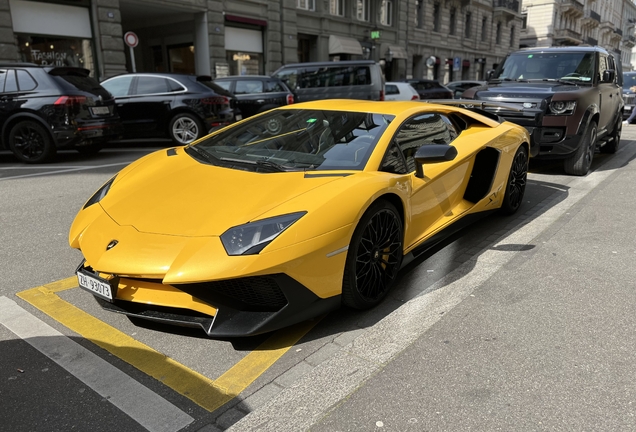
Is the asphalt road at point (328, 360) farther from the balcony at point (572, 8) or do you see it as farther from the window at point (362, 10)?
the balcony at point (572, 8)

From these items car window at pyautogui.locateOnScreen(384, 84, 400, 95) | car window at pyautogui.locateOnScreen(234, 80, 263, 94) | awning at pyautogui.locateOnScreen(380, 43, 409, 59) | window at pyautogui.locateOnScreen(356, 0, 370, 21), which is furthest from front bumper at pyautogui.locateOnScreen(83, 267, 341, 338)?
awning at pyautogui.locateOnScreen(380, 43, 409, 59)

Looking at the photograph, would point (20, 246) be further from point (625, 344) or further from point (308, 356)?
point (625, 344)

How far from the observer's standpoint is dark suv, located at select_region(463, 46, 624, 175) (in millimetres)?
7164

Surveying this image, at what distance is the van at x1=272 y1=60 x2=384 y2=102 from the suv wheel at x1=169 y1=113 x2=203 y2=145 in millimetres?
3452

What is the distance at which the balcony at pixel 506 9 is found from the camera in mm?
44281

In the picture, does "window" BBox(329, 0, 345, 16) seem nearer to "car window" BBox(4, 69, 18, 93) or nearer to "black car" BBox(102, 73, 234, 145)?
"black car" BBox(102, 73, 234, 145)

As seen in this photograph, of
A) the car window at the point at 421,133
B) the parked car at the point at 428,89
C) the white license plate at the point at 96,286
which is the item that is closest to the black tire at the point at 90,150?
the car window at the point at 421,133

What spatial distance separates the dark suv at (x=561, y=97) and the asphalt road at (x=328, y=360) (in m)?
3.64

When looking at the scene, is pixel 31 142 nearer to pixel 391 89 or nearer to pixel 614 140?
pixel 614 140

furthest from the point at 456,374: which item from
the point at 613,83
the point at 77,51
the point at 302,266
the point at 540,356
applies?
the point at 77,51

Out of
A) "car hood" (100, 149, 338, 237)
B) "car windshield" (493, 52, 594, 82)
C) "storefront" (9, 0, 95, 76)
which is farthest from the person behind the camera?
"storefront" (9, 0, 95, 76)

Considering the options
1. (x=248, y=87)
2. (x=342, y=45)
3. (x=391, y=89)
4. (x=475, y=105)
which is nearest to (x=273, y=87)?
(x=248, y=87)

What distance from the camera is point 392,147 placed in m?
3.43

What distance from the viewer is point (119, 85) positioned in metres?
11.0
